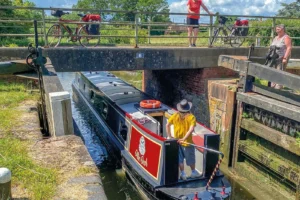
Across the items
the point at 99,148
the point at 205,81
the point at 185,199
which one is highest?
the point at 205,81

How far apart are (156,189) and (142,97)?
443 centimetres

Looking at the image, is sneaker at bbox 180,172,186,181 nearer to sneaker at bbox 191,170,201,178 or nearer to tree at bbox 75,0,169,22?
sneaker at bbox 191,170,201,178

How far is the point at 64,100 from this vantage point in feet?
16.7

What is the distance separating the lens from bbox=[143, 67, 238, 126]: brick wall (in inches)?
429

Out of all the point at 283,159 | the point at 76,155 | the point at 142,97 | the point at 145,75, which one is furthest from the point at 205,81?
the point at 76,155

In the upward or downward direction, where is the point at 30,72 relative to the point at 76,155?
upward

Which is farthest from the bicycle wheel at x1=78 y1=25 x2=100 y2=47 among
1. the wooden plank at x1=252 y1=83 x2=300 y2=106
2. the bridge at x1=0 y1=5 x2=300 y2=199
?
the wooden plank at x1=252 y1=83 x2=300 y2=106

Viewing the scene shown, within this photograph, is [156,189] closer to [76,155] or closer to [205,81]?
[76,155]

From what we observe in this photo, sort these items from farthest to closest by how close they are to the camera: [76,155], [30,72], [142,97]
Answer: [142,97] < [30,72] < [76,155]

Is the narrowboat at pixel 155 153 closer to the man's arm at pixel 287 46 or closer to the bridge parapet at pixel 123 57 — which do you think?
the bridge parapet at pixel 123 57

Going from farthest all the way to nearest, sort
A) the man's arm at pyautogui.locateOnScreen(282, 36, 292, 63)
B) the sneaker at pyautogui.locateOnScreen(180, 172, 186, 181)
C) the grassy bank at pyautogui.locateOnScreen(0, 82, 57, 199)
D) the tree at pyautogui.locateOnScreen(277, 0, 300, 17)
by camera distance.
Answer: the tree at pyautogui.locateOnScreen(277, 0, 300, 17) < the man's arm at pyautogui.locateOnScreen(282, 36, 292, 63) < the sneaker at pyautogui.locateOnScreen(180, 172, 186, 181) < the grassy bank at pyautogui.locateOnScreen(0, 82, 57, 199)

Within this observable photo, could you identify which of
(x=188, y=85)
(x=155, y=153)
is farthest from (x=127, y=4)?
(x=155, y=153)

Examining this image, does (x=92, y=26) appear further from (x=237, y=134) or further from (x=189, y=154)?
(x=189, y=154)

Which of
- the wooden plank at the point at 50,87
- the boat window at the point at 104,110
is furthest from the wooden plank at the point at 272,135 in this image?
the wooden plank at the point at 50,87
